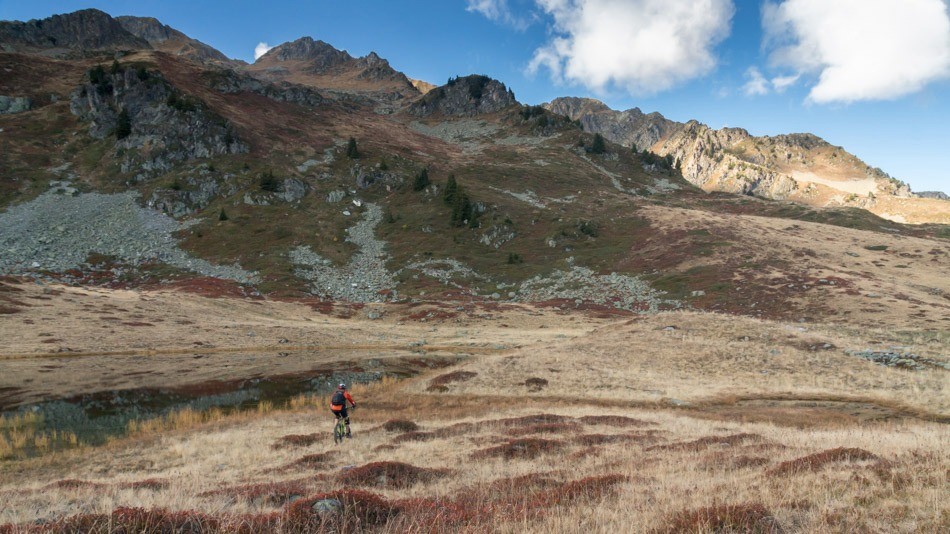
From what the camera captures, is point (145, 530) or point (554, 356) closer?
point (145, 530)

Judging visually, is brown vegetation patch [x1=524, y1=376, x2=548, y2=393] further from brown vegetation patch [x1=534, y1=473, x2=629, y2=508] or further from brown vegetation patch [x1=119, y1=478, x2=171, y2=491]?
brown vegetation patch [x1=119, y1=478, x2=171, y2=491]

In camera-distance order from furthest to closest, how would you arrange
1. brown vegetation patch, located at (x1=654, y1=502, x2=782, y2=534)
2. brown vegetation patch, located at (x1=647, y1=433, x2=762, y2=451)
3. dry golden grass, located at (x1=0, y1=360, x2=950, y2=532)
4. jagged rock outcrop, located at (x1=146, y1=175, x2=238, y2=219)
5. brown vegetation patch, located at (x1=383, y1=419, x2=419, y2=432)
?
jagged rock outcrop, located at (x1=146, y1=175, x2=238, y2=219), brown vegetation patch, located at (x1=383, y1=419, x2=419, y2=432), brown vegetation patch, located at (x1=647, y1=433, x2=762, y2=451), dry golden grass, located at (x1=0, y1=360, x2=950, y2=532), brown vegetation patch, located at (x1=654, y1=502, x2=782, y2=534)

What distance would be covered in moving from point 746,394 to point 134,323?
5886 centimetres

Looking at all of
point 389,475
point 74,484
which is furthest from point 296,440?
point 389,475

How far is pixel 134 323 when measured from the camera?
50500mm

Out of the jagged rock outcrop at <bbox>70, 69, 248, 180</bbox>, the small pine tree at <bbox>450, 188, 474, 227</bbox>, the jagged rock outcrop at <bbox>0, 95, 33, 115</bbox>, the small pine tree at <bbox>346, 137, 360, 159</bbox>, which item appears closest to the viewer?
the small pine tree at <bbox>450, 188, 474, 227</bbox>

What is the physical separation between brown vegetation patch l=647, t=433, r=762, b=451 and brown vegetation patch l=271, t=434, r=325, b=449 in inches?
536

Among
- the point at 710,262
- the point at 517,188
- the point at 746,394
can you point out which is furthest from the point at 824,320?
the point at 517,188

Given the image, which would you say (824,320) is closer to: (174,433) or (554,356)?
(554,356)

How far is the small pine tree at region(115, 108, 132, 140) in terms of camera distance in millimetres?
119375

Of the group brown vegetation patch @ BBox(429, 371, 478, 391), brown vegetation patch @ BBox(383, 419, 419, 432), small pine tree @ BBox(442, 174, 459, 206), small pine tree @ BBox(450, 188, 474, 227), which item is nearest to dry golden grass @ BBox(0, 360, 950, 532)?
brown vegetation patch @ BBox(383, 419, 419, 432)

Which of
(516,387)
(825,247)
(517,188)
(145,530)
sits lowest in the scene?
(516,387)

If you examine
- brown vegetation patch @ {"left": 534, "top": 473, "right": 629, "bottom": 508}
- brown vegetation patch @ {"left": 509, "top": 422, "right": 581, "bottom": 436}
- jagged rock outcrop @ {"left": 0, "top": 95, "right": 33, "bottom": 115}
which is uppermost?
jagged rock outcrop @ {"left": 0, "top": 95, "right": 33, "bottom": 115}

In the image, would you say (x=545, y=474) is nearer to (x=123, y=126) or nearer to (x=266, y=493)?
(x=266, y=493)
